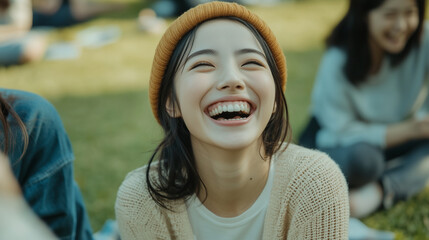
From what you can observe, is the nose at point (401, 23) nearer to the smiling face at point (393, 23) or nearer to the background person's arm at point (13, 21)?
the smiling face at point (393, 23)

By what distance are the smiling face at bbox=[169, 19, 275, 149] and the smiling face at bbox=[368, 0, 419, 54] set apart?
1.24 m

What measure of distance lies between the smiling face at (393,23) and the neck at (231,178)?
4.01 ft

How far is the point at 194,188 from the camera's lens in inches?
70.0

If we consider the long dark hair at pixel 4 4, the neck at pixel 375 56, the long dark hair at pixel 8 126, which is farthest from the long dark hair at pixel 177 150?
the long dark hair at pixel 4 4

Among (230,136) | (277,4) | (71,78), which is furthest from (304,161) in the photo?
(277,4)

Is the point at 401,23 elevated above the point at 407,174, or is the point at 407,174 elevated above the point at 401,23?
the point at 401,23

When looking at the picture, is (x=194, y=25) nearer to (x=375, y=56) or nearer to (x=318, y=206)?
(x=318, y=206)

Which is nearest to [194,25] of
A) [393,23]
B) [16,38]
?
[393,23]

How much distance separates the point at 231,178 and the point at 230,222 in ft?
0.57

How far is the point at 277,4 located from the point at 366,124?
15.1 ft

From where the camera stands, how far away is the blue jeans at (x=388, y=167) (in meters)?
2.50

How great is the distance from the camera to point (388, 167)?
9.23 feet

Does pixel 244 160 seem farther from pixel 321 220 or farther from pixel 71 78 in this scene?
pixel 71 78

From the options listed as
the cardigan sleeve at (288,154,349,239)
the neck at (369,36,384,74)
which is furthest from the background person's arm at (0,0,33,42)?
the cardigan sleeve at (288,154,349,239)
